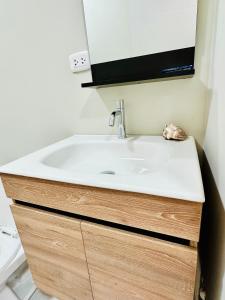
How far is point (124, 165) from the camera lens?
838 mm

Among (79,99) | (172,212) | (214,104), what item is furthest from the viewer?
(79,99)

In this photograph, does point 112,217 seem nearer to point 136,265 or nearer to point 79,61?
point 136,265

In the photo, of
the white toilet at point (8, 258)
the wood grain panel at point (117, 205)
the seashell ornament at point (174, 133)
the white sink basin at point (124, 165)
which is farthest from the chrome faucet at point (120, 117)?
the white toilet at point (8, 258)

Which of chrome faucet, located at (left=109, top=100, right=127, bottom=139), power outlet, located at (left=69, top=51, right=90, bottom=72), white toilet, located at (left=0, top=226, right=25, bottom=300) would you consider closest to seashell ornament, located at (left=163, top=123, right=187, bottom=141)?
chrome faucet, located at (left=109, top=100, right=127, bottom=139)

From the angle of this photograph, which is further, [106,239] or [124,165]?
[124,165]

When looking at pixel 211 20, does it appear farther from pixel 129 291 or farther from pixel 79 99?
pixel 129 291

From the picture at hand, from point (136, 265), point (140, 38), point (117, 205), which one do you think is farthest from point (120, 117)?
point (136, 265)

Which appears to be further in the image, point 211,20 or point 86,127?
point 86,127

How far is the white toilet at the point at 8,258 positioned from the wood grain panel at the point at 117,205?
49cm

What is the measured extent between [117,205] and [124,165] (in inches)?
12.6

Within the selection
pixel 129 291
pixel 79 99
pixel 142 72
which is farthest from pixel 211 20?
pixel 129 291

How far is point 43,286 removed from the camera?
90 centimetres

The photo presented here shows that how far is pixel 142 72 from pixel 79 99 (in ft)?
1.25

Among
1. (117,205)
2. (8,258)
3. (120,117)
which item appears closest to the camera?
(117,205)
